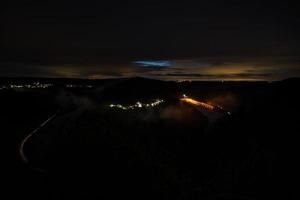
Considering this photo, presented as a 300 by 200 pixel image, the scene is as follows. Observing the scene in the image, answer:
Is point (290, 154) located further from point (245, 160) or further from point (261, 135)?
point (261, 135)

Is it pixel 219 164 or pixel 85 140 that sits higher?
pixel 85 140

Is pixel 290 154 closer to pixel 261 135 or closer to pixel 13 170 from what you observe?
pixel 261 135

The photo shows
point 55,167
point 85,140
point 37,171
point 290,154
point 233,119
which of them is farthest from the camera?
point 233,119

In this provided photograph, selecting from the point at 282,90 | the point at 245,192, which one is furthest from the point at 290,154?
the point at 282,90

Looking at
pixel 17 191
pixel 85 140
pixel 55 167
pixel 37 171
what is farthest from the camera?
pixel 85 140

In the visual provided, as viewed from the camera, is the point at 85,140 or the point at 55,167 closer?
the point at 55,167

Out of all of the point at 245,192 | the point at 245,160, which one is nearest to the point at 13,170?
the point at 245,192

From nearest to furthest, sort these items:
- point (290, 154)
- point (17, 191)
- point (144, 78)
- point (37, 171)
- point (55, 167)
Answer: point (17, 191) → point (37, 171) → point (55, 167) → point (290, 154) → point (144, 78)

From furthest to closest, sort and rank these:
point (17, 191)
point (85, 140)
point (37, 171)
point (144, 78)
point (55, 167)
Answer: point (144, 78) → point (85, 140) → point (55, 167) → point (37, 171) → point (17, 191)

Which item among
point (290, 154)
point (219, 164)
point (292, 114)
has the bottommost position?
point (219, 164)
